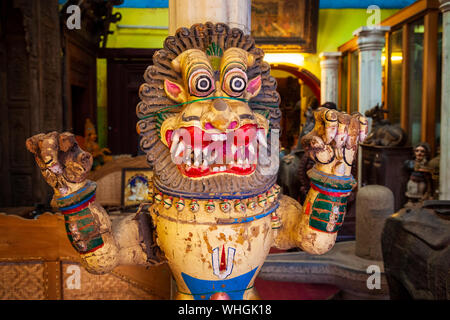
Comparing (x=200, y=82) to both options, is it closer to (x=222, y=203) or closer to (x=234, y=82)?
(x=234, y=82)

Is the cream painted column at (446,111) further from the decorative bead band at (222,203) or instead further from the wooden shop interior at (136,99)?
the decorative bead band at (222,203)

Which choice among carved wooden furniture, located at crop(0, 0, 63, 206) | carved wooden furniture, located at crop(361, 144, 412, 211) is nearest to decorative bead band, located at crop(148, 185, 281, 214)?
carved wooden furniture, located at crop(0, 0, 63, 206)

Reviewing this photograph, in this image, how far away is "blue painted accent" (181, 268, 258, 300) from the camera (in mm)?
1150

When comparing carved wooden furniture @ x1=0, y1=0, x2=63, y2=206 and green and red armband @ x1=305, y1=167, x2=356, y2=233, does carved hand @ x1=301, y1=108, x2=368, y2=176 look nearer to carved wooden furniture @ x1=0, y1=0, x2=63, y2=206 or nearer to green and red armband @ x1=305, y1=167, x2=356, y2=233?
green and red armband @ x1=305, y1=167, x2=356, y2=233

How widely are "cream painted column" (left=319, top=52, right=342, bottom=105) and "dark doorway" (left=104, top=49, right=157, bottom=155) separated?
11.2 feet

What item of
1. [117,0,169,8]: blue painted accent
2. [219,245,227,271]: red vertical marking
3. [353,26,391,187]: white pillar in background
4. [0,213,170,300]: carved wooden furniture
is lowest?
[0,213,170,300]: carved wooden furniture

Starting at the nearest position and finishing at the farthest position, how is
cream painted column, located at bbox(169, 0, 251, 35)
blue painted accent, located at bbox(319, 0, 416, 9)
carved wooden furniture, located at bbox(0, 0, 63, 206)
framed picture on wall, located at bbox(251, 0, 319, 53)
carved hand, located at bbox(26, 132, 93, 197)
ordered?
1. carved hand, located at bbox(26, 132, 93, 197)
2. cream painted column, located at bbox(169, 0, 251, 35)
3. carved wooden furniture, located at bbox(0, 0, 63, 206)
4. blue painted accent, located at bbox(319, 0, 416, 9)
5. framed picture on wall, located at bbox(251, 0, 319, 53)

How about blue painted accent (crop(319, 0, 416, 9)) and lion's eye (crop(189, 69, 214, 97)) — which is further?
blue painted accent (crop(319, 0, 416, 9))

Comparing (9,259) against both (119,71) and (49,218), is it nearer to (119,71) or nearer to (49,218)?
(49,218)

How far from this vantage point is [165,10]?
6051 mm

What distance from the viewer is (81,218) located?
105 cm

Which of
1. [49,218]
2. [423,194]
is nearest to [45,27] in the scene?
[49,218]

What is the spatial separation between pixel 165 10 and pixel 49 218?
5004 mm

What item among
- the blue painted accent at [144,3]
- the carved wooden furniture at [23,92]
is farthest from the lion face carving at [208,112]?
the blue painted accent at [144,3]
